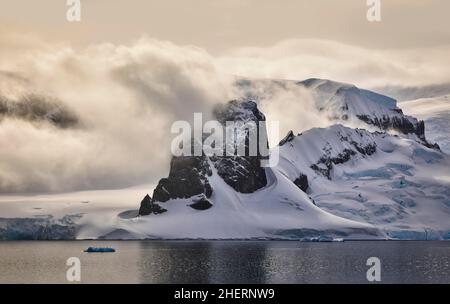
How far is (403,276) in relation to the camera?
17512 centimetres

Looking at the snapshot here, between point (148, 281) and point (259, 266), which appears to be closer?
point (148, 281)
